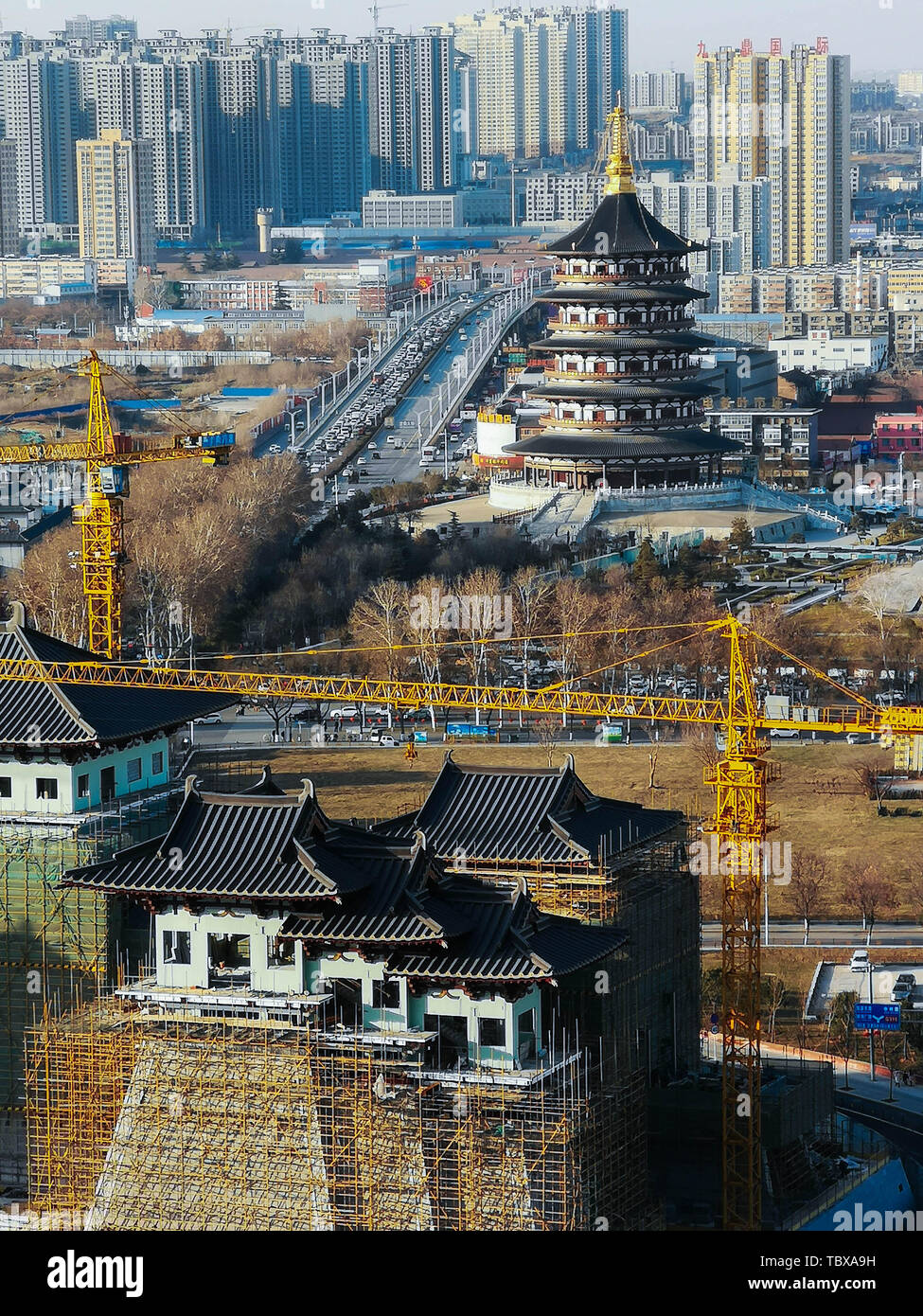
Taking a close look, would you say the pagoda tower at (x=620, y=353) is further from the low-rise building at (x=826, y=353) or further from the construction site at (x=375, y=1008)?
the low-rise building at (x=826, y=353)

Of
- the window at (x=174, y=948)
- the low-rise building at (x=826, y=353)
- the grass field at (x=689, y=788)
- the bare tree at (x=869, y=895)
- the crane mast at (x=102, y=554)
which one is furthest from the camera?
the low-rise building at (x=826, y=353)

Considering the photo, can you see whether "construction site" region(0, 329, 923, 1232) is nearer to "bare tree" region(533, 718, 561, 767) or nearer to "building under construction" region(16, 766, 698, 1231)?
"building under construction" region(16, 766, 698, 1231)

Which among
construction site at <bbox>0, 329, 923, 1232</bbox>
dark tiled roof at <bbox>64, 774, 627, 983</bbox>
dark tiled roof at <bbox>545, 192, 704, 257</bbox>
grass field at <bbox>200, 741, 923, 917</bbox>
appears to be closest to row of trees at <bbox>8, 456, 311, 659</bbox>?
grass field at <bbox>200, 741, 923, 917</bbox>

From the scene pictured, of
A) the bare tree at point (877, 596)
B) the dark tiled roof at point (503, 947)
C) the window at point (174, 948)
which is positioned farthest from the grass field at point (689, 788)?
the window at point (174, 948)

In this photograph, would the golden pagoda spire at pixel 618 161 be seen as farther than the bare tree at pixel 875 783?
Yes

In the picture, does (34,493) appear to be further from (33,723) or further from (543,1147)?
(543,1147)
